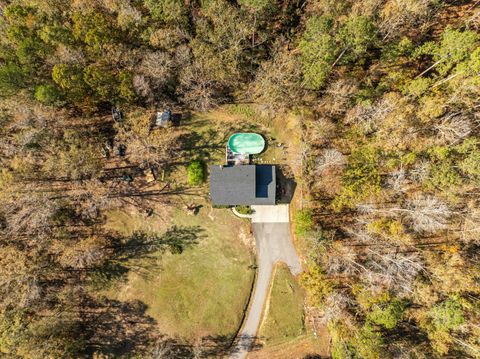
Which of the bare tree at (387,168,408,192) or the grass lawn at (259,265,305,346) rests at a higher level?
the bare tree at (387,168,408,192)

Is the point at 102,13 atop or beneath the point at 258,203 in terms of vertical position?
atop

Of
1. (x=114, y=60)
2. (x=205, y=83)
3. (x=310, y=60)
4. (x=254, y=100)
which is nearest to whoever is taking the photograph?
(x=310, y=60)

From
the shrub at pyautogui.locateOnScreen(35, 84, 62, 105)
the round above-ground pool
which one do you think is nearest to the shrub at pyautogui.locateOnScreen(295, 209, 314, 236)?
the round above-ground pool

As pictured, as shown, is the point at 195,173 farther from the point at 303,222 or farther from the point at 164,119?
the point at 303,222

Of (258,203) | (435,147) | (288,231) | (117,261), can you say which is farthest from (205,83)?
Answer: (435,147)

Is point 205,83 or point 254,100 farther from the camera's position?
point 254,100

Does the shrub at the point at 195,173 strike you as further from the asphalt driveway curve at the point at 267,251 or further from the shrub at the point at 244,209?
the asphalt driveway curve at the point at 267,251

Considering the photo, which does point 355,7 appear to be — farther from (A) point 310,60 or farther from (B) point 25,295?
(B) point 25,295

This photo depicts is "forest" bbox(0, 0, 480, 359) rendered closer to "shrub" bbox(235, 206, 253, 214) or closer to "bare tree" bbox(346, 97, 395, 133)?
"bare tree" bbox(346, 97, 395, 133)
